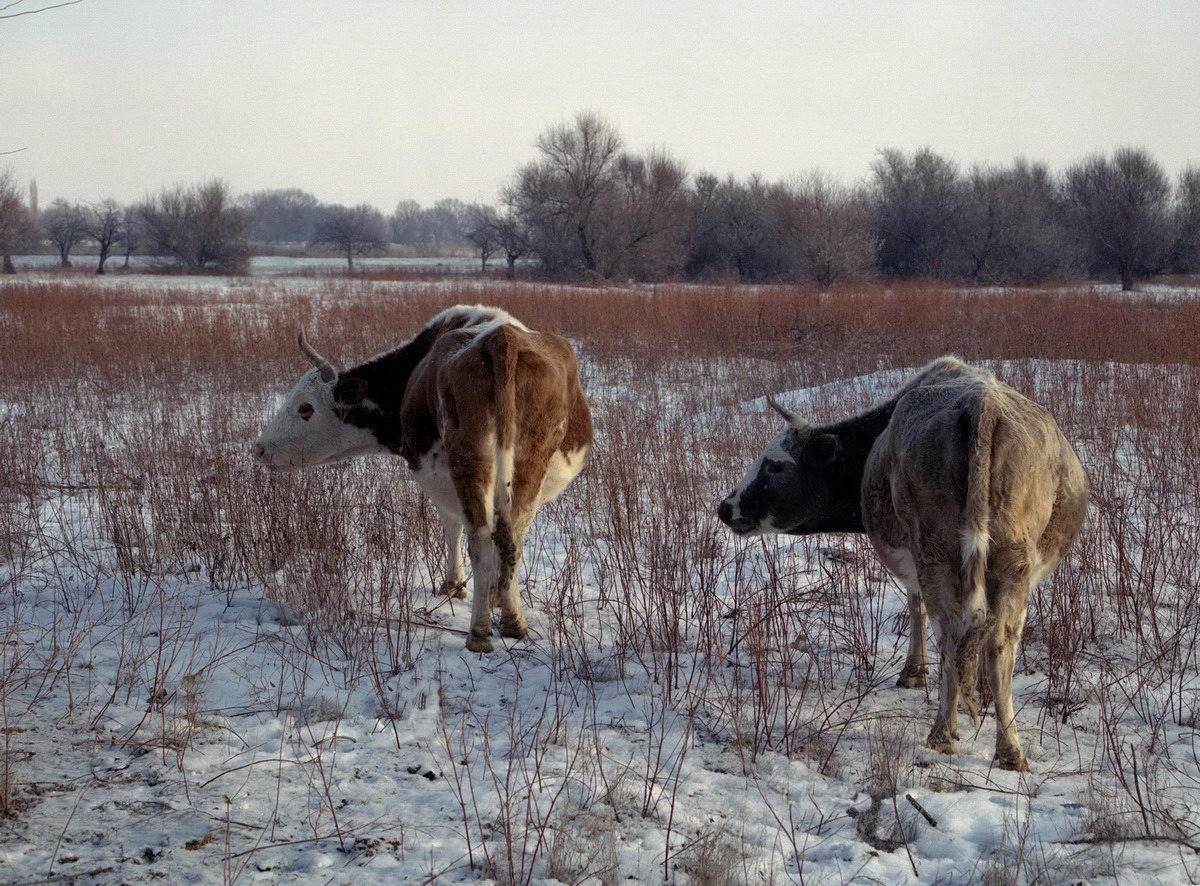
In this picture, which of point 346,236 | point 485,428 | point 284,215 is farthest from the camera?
point 284,215

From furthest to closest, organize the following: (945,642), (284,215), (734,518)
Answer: (284,215), (734,518), (945,642)

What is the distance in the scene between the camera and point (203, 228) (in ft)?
181

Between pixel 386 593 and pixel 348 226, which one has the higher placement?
pixel 348 226

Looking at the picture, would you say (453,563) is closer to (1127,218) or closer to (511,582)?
(511,582)

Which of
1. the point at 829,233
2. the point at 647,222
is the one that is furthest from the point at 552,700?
the point at 647,222

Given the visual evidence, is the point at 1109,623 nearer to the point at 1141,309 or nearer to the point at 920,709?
the point at 920,709

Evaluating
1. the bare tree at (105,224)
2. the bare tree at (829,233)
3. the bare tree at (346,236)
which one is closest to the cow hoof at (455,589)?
the bare tree at (829,233)

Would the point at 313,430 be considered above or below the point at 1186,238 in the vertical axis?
below

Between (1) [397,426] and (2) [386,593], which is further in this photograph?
(1) [397,426]

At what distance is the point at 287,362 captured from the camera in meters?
13.4

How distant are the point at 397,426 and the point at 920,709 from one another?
3.36 metres

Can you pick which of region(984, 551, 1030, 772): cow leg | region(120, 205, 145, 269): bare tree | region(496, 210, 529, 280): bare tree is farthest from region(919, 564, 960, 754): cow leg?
region(120, 205, 145, 269): bare tree

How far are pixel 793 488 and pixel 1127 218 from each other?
4547 cm

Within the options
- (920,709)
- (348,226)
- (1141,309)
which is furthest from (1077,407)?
(348,226)
